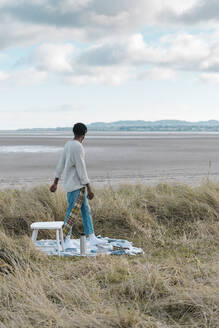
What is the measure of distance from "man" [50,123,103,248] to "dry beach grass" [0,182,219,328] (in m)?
0.81

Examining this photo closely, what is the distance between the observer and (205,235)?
7.36 meters

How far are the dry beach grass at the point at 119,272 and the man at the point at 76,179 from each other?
814 millimetres

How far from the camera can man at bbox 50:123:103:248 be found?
6.62 metres

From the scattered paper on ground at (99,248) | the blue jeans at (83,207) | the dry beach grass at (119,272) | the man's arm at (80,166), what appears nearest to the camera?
the dry beach grass at (119,272)

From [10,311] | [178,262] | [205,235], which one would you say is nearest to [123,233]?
[205,235]

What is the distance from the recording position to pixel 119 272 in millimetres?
5184

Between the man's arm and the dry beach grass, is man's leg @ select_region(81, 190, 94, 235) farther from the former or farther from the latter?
the dry beach grass

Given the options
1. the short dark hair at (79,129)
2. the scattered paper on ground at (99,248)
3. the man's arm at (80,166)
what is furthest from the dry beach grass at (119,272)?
the short dark hair at (79,129)

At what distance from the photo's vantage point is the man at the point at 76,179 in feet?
21.7

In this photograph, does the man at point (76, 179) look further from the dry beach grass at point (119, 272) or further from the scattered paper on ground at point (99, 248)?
the dry beach grass at point (119, 272)

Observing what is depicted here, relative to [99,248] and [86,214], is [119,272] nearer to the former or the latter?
[99,248]

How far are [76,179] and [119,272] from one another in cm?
198

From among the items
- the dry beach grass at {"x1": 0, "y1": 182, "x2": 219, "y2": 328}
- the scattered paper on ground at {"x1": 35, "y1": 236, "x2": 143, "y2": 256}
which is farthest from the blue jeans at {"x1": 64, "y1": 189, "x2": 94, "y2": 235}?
the dry beach grass at {"x1": 0, "y1": 182, "x2": 219, "y2": 328}

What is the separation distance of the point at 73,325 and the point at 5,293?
0.95 m
